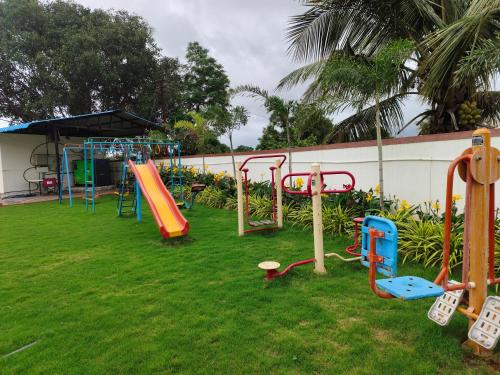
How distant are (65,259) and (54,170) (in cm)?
1115

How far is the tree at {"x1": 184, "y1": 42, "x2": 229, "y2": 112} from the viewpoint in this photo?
20.6 m

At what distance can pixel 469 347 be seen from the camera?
2.22 metres

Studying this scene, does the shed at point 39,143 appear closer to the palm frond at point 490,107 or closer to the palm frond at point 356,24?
the palm frond at point 356,24

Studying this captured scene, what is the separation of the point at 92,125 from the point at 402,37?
11623 mm

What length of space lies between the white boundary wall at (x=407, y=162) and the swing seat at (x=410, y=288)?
2808mm

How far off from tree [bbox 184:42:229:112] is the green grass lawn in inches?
667

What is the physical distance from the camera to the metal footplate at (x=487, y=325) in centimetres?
202

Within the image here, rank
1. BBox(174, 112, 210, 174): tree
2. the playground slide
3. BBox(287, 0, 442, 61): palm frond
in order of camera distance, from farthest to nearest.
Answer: BBox(174, 112, 210, 174): tree
BBox(287, 0, 442, 61): palm frond
the playground slide

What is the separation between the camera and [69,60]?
52.5ft

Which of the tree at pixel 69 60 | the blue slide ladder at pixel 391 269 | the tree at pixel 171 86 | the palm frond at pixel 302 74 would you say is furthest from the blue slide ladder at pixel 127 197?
the tree at pixel 171 86

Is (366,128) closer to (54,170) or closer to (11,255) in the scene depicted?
(11,255)

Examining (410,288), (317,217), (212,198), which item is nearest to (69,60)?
(212,198)

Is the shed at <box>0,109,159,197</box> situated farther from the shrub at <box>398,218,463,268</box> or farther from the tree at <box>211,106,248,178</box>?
the shrub at <box>398,218,463,268</box>

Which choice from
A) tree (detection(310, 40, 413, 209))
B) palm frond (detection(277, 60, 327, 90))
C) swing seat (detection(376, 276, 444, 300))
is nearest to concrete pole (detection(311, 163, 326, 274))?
swing seat (detection(376, 276, 444, 300))
